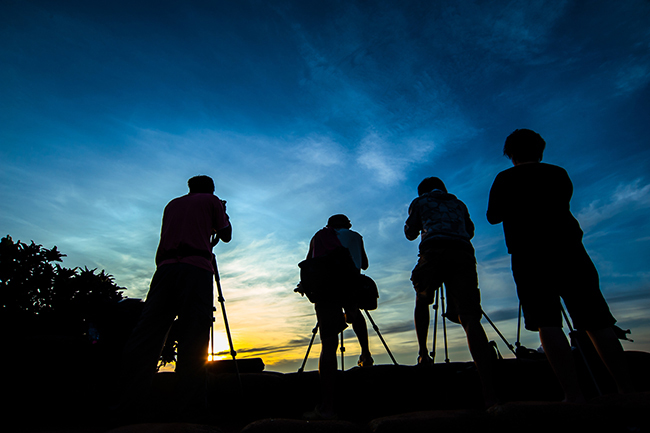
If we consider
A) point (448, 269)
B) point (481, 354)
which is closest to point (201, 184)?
point (448, 269)

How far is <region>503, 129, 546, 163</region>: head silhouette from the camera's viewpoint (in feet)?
11.3

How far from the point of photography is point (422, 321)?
13.6ft

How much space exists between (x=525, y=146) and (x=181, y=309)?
157 inches

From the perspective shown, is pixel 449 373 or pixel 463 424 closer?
pixel 463 424

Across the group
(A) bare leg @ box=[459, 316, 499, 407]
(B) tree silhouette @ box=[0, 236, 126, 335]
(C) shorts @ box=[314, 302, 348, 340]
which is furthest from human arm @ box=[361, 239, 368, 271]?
(B) tree silhouette @ box=[0, 236, 126, 335]

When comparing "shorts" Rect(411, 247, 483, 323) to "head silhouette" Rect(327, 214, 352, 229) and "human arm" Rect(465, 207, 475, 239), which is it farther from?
"head silhouette" Rect(327, 214, 352, 229)

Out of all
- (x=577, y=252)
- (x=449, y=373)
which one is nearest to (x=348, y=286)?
(x=449, y=373)

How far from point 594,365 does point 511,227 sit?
2675mm

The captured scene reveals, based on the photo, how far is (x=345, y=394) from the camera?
4.16 m

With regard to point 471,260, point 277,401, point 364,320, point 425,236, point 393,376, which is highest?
point 425,236

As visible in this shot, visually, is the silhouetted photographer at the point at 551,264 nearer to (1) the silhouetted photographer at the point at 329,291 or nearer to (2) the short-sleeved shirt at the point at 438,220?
(2) the short-sleeved shirt at the point at 438,220

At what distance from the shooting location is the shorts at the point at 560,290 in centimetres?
276

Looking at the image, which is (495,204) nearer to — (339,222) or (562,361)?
(562,361)

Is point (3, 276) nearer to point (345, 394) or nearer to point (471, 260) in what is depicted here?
point (345, 394)
